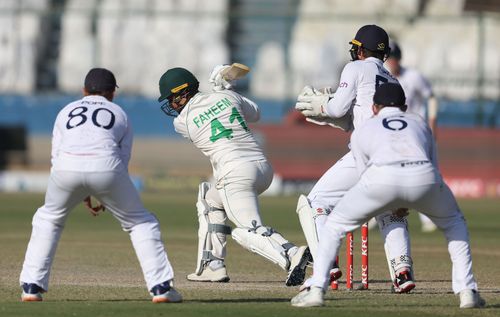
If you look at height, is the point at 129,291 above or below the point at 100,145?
below

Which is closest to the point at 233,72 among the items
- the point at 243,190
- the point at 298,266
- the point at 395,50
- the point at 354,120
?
the point at 243,190

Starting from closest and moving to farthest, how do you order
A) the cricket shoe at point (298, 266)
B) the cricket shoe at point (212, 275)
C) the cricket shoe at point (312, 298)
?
the cricket shoe at point (312, 298), the cricket shoe at point (298, 266), the cricket shoe at point (212, 275)

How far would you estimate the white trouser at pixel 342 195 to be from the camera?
1039 cm

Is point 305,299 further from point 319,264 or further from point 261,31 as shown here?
point 261,31

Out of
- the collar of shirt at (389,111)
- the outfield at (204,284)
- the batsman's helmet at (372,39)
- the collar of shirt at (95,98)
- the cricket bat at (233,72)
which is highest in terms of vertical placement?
the batsman's helmet at (372,39)

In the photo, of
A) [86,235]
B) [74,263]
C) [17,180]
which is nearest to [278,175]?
[17,180]

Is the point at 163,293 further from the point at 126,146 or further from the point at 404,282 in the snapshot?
the point at 404,282

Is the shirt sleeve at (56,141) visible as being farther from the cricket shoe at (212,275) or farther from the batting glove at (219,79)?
the cricket shoe at (212,275)

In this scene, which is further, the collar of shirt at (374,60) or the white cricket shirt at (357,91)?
the collar of shirt at (374,60)

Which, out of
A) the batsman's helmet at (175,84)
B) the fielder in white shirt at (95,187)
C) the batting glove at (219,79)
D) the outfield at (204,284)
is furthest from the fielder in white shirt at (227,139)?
the fielder in white shirt at (95,187)

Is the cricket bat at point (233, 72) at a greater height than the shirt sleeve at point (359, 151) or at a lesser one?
greater

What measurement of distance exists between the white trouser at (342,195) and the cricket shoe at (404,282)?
0.17 metres

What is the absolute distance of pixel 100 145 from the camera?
29.3 ft

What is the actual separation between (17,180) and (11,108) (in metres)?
2.65
